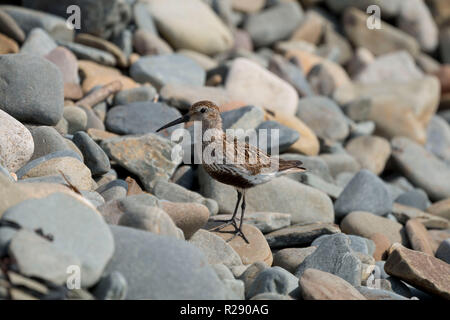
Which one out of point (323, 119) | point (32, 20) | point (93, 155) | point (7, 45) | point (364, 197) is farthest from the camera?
point (323, 119)

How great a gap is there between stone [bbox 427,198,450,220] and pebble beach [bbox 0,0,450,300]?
17cm

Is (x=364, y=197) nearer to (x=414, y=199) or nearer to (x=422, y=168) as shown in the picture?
(x=414, y=199)

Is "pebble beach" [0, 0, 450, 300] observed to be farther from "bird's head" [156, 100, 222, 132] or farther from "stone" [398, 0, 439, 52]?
"stone" [398, 0, 439, 52]

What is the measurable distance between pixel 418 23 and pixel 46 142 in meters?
13.9

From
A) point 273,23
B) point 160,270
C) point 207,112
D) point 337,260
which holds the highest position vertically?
point 207,112

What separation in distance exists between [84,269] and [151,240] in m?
0.65

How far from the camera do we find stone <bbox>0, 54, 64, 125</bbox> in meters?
7.24

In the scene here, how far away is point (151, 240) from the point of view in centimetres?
482

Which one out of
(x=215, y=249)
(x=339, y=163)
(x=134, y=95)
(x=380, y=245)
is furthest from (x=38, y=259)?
(x=339, y=163)

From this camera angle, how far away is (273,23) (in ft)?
51.8

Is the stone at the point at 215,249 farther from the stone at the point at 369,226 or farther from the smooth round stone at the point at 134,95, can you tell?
the smooth round stone at the point at 134,95

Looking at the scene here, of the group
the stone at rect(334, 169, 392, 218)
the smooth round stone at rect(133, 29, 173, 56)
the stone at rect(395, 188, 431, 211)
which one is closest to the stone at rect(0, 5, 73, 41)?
the smooth round stone at rect(133, 29, 173, 56)

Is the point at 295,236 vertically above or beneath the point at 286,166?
beneath

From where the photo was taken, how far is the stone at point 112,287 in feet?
14.6
